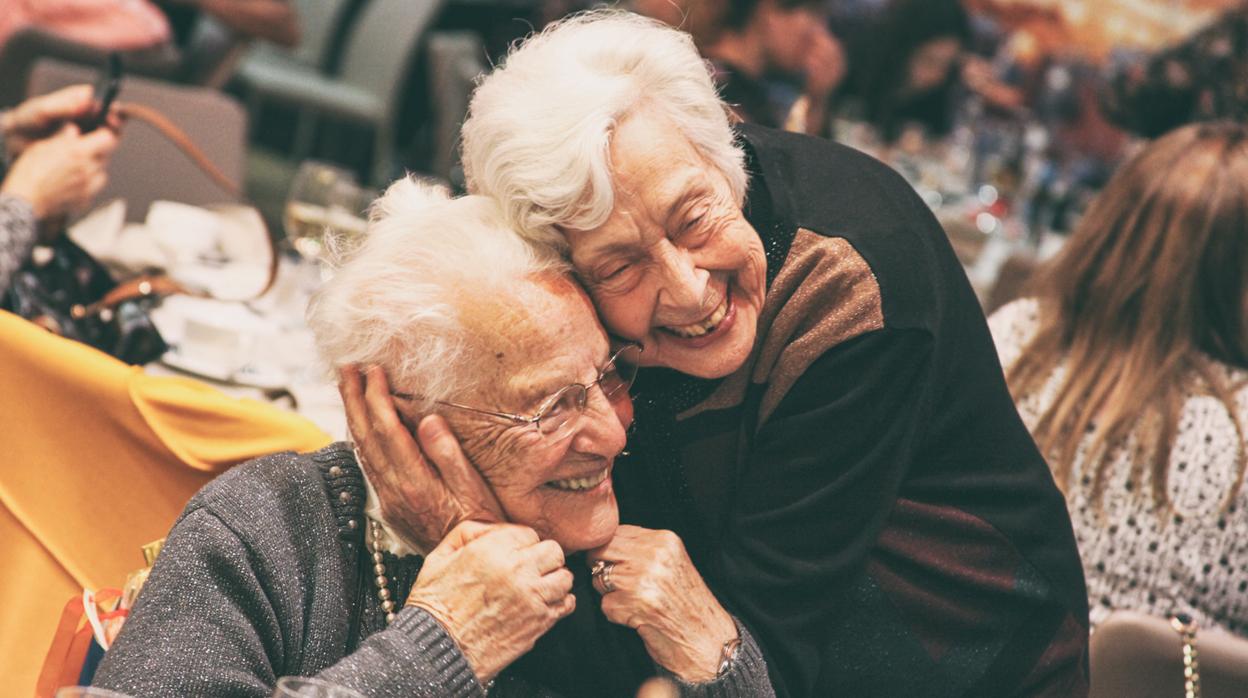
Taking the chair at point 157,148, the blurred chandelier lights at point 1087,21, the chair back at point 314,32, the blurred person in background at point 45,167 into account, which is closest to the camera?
the blurred person in background at point 45,167

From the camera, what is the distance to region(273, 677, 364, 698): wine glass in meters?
0.94

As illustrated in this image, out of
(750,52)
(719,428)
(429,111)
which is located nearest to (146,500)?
(719,428)

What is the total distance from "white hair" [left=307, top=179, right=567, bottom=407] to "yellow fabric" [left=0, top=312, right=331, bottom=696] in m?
0.25

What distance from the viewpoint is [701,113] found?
62.2 inches

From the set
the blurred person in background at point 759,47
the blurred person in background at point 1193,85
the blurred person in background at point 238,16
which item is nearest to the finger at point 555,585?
the blurred person in background at point 759,47

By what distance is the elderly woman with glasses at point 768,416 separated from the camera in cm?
151

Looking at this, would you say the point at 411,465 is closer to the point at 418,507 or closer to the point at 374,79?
the point at 418,507

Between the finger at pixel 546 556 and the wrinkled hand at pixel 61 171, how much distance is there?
4.95 ft

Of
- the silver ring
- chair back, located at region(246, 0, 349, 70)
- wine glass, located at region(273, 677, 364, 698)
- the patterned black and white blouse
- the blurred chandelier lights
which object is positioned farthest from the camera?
the blurred chandelier lights

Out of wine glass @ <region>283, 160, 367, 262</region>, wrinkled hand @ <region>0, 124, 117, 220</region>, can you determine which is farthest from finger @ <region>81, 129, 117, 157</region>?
wine glass @ <region>283, 160, 367, 262</region>

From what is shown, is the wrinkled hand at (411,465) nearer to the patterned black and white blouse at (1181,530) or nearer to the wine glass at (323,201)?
the patterned black and white blouse at (1181,530)

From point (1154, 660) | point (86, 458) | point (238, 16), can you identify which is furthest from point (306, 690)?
point (238, 16)

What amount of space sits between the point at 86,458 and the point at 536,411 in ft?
2.30

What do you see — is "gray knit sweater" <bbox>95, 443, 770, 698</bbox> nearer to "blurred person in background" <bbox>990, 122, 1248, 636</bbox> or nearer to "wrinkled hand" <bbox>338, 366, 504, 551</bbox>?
"wrinkled hand" <bbox>338, 366, 504, 551</bbox>
